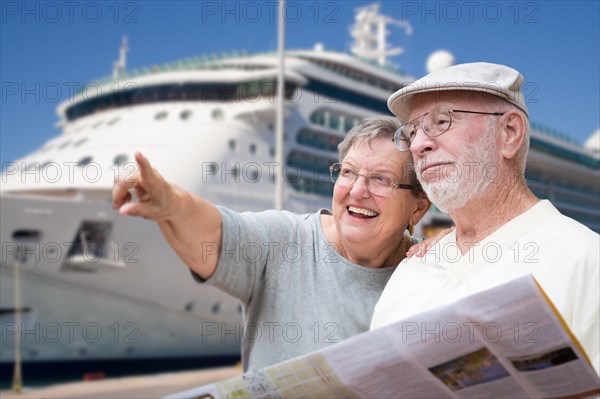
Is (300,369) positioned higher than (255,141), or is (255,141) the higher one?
(255,141)

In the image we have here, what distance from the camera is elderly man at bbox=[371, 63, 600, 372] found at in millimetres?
1835

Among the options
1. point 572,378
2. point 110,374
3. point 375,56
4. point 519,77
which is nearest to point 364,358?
point 572,378

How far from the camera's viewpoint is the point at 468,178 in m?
1.89

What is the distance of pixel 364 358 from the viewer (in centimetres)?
142

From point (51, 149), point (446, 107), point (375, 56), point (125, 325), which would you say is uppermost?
point (375, 56)

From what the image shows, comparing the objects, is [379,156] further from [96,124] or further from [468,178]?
[96,124]

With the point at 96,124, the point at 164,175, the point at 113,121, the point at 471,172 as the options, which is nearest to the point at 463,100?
the point at 471,172

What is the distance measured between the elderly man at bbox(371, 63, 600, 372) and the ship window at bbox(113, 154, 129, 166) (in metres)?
12.9

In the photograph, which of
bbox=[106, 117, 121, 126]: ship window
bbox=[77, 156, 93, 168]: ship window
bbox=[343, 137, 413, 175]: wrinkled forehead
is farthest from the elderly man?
bbox=[106, 117, 121, 126]: ship window

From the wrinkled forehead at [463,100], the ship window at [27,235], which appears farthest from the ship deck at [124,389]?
the wrinkled forehead at [463,100]

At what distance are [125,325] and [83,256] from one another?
1.72 m

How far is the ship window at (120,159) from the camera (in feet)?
46.7

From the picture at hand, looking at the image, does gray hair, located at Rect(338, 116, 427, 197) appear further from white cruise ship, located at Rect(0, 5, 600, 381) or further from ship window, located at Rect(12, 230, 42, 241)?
ship window, located at Rect(12, 230, 42, 241)

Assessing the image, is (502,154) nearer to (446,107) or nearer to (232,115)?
(446,107)
